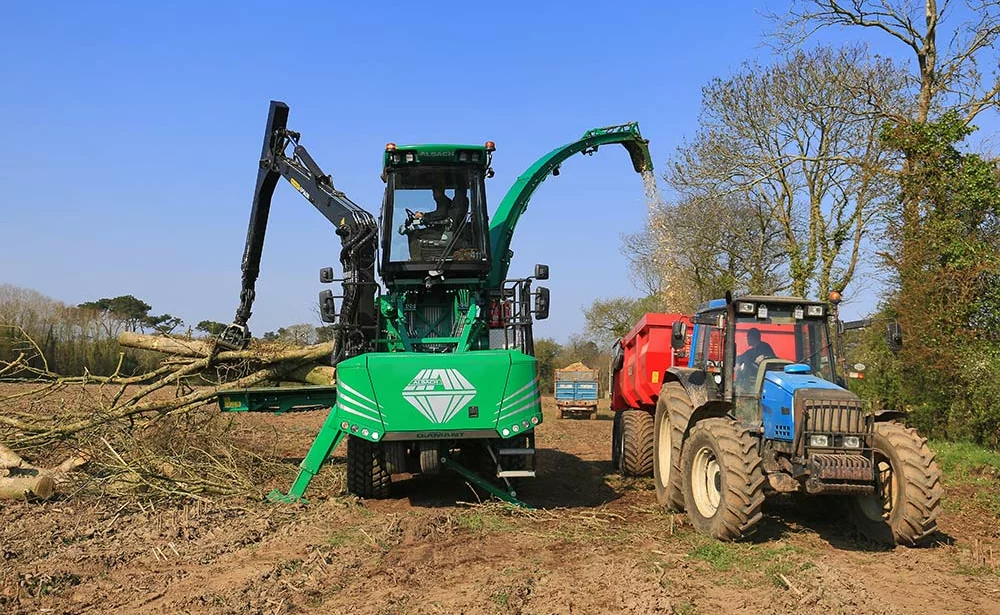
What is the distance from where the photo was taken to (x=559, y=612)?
5383 millimetres

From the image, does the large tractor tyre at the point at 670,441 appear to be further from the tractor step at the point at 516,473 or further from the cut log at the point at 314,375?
the cut log at the point at 314,375

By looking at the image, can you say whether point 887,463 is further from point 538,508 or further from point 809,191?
point 809,191

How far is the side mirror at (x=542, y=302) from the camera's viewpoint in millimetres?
10219

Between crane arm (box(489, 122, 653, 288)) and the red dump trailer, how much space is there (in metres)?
2.08

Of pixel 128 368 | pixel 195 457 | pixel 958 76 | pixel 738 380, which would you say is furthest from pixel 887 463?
pixel 958 76

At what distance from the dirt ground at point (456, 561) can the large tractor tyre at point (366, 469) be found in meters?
0.23

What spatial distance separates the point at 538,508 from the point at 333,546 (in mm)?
2791

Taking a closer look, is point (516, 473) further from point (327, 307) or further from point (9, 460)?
point (9, 460)

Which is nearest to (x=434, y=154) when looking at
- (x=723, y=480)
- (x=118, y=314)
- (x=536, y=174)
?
(x=536, y=174)

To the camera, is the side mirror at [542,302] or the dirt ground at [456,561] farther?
the side mirror at [542,302]

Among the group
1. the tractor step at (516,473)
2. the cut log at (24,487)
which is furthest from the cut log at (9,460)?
the tractor step at (516,473)

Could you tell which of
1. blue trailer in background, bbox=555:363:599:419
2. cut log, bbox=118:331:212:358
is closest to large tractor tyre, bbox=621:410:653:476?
cut log, bbox=118:331:212:358

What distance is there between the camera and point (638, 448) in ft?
37.3

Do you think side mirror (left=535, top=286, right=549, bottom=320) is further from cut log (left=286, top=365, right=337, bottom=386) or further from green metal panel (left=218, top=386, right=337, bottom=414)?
cut log (left=286, top=365, right=337, bottom=386)
